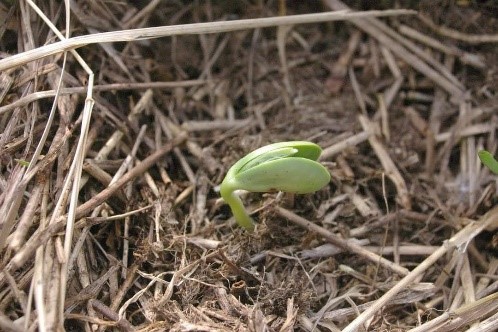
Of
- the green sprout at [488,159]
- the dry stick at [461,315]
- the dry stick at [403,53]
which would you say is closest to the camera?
the dry stick at [461,315]

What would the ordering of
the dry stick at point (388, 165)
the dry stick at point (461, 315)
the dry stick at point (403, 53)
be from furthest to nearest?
the dry stick at point (403, 53), the dry stick at point (388, 165), the dry stick at point (461, 315)

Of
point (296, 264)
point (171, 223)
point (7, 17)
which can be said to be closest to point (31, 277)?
point (171, 223)

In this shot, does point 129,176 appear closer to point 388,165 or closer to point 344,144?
point 344,144

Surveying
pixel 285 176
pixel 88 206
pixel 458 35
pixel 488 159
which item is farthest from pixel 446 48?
pixel 88 206

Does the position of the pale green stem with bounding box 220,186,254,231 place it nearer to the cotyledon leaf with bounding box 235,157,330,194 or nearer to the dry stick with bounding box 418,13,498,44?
the cotyledon leaf with bounding box 235,157,330,194

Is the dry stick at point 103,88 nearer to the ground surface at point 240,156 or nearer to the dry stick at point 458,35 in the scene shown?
the ground surface at point 240,156

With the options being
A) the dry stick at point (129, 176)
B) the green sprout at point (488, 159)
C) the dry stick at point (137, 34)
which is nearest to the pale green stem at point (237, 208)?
the dry stick at point (129, 176)
